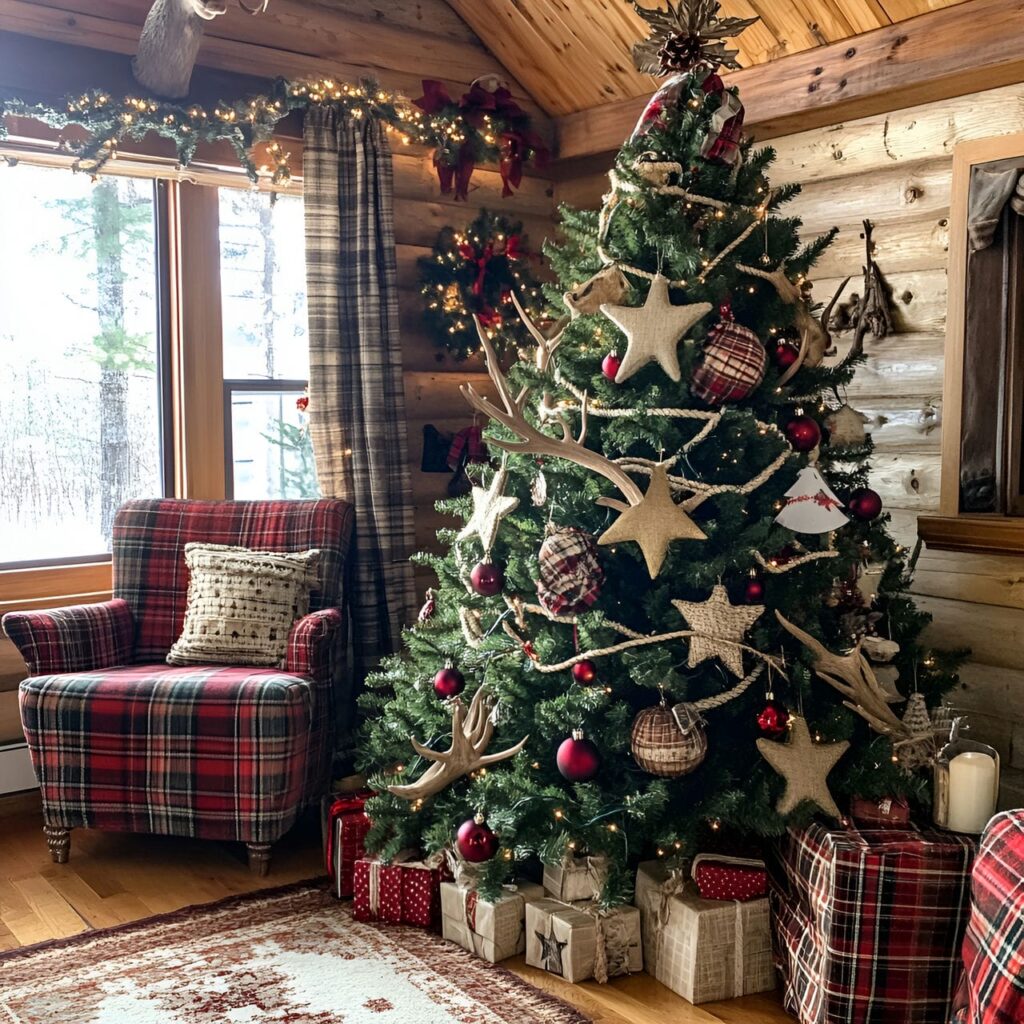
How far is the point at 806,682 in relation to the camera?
252 centimetres

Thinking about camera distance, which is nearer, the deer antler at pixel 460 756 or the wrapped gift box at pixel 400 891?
the deer antler at pixel 460 756

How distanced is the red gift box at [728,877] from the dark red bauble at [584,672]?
0.44 meters

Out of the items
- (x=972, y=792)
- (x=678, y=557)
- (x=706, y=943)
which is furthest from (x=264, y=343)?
(x=972, y=792)

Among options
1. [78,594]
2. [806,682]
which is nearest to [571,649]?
[806,682]

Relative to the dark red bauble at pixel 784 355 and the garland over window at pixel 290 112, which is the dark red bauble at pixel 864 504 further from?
the garland over window at pixel 290 112

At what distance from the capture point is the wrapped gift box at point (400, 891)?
2.81 metres

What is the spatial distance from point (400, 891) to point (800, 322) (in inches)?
64.9

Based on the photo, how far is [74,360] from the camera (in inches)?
150

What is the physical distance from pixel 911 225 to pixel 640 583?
62.9 inches

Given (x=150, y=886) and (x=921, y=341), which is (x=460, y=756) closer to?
(x=150, y=886)

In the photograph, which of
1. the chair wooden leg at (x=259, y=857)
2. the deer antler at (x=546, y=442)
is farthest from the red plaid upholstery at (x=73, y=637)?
the deer antler at (x=546, y=442)

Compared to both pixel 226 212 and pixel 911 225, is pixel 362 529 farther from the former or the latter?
pixel 911 225

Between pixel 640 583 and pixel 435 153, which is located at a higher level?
pixel 435 153

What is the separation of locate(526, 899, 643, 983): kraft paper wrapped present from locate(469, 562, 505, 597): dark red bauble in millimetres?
718
